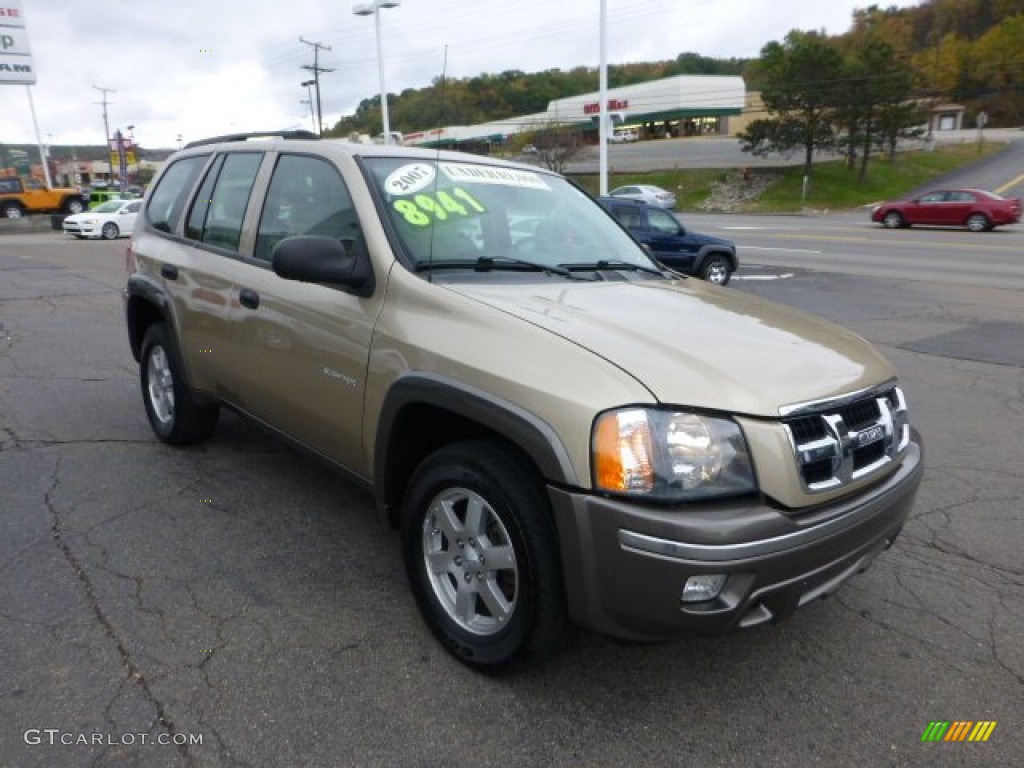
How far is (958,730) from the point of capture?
2457 millimetres

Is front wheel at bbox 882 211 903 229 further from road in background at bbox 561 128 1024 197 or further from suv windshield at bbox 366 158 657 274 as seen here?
suv windshield at bbox 366 158 657 274

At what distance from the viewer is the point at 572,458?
221 cm

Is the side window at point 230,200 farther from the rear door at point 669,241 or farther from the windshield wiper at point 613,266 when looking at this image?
the rear door at point 669,241

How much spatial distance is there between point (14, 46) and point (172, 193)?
116 ft

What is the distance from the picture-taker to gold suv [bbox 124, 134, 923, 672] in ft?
7.17

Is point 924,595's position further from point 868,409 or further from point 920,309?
point 920,309

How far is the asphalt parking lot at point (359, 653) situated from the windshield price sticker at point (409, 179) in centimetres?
163

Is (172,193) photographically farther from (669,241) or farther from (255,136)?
(669,241)

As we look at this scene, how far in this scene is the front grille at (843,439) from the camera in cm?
228

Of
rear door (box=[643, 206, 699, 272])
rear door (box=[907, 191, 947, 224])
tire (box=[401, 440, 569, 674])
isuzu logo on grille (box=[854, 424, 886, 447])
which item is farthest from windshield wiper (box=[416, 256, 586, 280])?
rear door (box=[907, 191, 947, 224])

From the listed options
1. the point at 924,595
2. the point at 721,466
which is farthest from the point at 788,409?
the point at 924,595

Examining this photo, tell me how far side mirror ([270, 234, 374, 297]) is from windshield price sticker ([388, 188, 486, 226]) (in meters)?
0.29

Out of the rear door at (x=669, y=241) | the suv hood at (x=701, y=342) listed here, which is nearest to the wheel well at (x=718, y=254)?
the rear door at (x=669, y=241)

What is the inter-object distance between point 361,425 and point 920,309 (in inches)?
394
